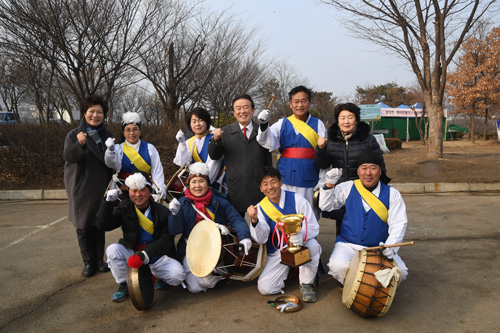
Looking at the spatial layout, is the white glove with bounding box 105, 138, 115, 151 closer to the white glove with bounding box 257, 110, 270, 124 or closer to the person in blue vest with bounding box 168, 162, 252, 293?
the person in blue vest with bounding box 168, 162, 252, 293

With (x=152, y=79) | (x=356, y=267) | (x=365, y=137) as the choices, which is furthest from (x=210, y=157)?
(x=152, y=79)

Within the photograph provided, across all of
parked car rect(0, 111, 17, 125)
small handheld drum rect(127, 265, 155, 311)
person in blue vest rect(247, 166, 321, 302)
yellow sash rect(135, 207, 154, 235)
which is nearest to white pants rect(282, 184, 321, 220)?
person in blue vest rect(247, 166, 321, 302)

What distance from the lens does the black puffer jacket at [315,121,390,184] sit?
3912 millimetres

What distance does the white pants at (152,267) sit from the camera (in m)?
3.58

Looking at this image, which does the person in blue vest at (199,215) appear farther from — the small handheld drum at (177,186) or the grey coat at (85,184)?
the grey coat at (85,184)

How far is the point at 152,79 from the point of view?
40.8 feet

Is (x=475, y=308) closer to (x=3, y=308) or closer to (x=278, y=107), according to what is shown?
(x=3, y=308)

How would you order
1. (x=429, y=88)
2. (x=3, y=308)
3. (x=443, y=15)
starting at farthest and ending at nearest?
(x=429, y=88) < (x=443, y=15) < (x=3, y=308)

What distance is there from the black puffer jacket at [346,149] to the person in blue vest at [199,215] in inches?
43.8

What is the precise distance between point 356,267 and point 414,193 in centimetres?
648

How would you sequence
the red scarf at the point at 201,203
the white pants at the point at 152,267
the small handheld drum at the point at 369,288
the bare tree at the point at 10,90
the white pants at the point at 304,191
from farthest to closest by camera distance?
the bare tree at the point at 10,90
the white pants at the point at 304,191
the red scarf at the point at 201,203
the white pants at the point at 152,267
the small handheld drum at the point at 369,288

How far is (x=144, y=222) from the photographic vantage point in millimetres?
3746

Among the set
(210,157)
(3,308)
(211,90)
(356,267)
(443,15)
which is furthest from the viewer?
(211,90)

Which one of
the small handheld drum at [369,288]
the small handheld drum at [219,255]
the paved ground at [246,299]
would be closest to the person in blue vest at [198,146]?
the small handheld drum at [219,255]
